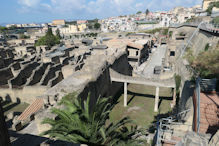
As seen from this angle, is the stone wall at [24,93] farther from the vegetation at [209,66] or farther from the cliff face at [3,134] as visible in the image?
the vegetation at [209,66]

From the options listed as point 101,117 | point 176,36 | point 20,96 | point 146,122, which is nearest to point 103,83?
point 146,122

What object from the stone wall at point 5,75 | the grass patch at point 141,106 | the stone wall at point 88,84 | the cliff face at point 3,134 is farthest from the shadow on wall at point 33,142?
the stone wall at point 5,75

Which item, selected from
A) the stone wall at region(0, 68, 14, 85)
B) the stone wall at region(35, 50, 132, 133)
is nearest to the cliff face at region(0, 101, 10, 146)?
the stone wall at region(35, 50, 132, 133)

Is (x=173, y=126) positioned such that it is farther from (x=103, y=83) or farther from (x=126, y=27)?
(x=126, y=27)

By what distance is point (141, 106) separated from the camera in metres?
16.7

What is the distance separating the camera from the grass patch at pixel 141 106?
14.6m

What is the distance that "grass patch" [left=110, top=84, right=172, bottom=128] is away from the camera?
14.6 meters

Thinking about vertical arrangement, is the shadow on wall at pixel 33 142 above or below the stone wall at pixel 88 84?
above

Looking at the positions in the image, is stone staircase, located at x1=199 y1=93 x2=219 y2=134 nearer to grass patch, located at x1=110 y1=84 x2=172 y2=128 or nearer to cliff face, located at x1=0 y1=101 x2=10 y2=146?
grass patch, located at x1=110 y1=84 x2=172 y2=128

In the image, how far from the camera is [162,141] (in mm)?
8539

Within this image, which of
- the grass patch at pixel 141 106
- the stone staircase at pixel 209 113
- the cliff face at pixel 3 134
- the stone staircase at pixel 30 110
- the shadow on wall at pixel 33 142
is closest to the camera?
the cliff face at pixel 3 134

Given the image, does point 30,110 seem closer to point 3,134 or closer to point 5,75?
point 3,134

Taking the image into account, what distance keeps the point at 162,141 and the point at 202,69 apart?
765cm

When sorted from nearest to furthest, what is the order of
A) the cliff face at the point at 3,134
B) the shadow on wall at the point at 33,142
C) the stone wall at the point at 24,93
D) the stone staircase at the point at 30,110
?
the cliff face at the point at 3,134, the shadow on wall at the point at 33,142, the stone staircase at the point at 30,110, the stone wall at the point at 24,93
